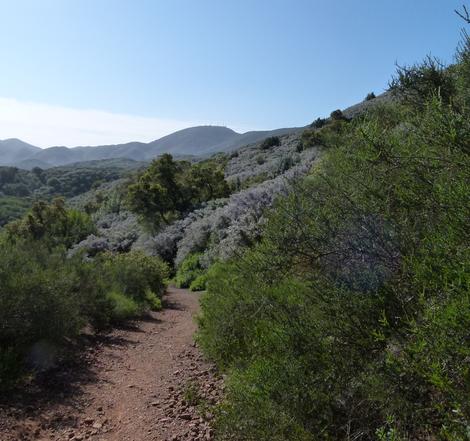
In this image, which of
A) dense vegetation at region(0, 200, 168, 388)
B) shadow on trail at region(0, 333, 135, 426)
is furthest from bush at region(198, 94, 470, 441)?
dense vegetation at region(0, 200, 168, 388)

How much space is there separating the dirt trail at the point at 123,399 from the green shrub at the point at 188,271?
1327 centimetres

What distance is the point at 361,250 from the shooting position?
4812 mm

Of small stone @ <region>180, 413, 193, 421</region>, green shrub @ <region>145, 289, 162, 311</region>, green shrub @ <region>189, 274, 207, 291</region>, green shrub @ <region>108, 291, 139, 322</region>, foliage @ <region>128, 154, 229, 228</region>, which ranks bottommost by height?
green shrub @ <region>189, 274, 207, 291</region>

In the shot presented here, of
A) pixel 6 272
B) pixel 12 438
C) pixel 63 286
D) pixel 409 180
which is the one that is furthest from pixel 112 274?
pixel 409 180

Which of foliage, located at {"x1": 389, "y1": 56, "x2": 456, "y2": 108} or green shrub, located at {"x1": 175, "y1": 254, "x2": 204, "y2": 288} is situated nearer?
foliage, located at {"x1": 389, "y1": 56, "x2": 456, "y2": 108}

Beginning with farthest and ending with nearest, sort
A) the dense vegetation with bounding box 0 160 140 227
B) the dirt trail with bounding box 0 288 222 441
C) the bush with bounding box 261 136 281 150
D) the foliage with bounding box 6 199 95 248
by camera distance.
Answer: the dense vegetation with bounding box 0 160 140 227
the bush with bounding box 261 136 281 150
the foliage with bounding box 6 199 95 248
the dirt trail with bounding box 0 288 222 441

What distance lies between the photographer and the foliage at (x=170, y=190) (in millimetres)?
33750

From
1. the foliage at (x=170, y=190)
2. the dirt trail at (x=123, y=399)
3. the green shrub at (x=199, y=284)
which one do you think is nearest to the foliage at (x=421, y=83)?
the dirt trail at (x=123, y=399)

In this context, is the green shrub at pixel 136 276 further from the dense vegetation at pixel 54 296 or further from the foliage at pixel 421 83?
the foliage at pixel 421 83

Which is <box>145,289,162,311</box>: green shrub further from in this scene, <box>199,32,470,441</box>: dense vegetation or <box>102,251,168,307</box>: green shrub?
<box>199,32,470,441</box>: dense vegetation

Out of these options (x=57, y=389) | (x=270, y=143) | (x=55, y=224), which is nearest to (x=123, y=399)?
(x=57, y=389)

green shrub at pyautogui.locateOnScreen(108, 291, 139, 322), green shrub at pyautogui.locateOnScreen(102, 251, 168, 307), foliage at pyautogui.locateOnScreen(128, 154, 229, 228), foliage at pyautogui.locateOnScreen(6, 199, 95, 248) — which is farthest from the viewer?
foliage at pyautogui.locateOnScreen(128, 154, 229, 228)

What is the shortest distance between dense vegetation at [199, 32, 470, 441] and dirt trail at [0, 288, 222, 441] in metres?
1.42

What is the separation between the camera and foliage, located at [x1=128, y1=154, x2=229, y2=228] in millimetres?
33750
